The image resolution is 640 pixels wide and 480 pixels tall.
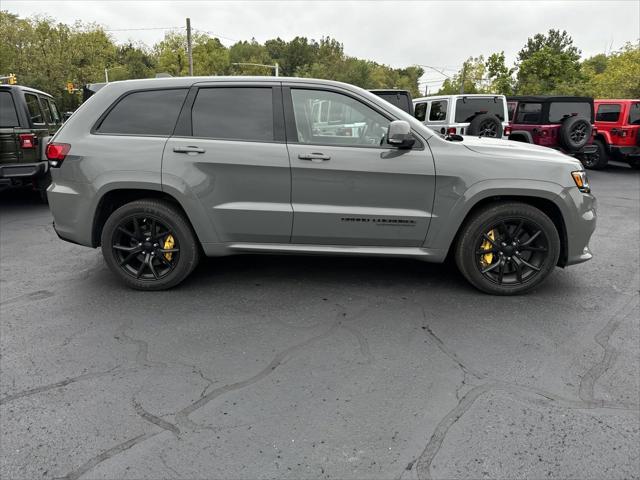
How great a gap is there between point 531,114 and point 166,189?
11.3 m

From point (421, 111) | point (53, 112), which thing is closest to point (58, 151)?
point (53, 112)

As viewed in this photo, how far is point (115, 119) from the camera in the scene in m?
4.12

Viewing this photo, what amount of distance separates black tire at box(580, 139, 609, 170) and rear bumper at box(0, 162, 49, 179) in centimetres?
1311

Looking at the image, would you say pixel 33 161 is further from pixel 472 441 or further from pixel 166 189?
pixel 472 441

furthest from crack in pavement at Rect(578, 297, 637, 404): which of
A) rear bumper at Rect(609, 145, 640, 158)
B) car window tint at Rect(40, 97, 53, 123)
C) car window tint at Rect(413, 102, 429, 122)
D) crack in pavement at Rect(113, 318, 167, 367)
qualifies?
rear bumper at Rect(609, 145, 640, 158)

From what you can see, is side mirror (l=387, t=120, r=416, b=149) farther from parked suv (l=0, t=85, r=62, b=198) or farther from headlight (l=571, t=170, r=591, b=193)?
parked suv (l=0, t=85, r=62, b=198)

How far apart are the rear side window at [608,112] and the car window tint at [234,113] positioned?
12.7m

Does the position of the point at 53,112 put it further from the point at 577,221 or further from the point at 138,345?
the point at 577,221

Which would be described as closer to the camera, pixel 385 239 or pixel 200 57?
pixel 385 239

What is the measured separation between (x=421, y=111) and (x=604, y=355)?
11786mm

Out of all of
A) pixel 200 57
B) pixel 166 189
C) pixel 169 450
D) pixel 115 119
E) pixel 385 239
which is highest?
pixel 200 57

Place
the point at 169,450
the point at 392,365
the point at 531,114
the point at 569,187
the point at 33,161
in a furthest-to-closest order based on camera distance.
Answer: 1. the point at 531,114
2. the point at 33,161
3. the point at 569,187
4. the point at 392,365
5. the point at 169,450

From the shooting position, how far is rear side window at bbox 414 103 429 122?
1378 cm

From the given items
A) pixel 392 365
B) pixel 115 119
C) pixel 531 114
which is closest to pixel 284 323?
pixel 392 365
